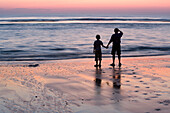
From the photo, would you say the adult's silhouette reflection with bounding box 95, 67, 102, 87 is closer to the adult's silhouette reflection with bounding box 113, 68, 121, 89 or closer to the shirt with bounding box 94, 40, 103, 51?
the adult's silhouette reflection with bounding box 113, 68, 121, 89

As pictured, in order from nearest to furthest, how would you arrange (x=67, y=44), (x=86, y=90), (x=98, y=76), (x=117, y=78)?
(x=86, y=90), (x=117, y=78), (x=98, y=76), (x=67, y=44)

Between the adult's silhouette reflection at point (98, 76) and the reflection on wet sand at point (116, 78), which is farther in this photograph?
the adult's silhouette reflection at point (98, 76)

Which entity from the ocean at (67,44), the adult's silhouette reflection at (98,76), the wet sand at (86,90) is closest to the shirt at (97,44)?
the adult's silhouette reflection at (98,76)

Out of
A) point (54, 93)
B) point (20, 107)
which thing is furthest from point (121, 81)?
point (20, 107)

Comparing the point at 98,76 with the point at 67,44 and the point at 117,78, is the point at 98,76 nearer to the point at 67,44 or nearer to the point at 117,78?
the point at 117,78

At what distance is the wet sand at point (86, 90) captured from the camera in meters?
5.07

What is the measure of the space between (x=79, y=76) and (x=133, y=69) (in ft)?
8.41

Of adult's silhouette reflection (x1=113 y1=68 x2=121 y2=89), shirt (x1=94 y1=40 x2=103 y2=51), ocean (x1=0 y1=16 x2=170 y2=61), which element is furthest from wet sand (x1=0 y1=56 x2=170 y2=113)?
ocean (x1=0 y1=16 x2=170 y2=61)

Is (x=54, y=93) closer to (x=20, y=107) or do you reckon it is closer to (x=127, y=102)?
(x=20, y=107)

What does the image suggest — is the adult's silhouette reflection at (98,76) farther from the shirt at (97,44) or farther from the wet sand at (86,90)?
the shirt at (97,44)

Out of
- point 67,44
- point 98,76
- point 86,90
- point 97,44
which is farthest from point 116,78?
point 67,44

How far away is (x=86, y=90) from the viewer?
256 inches

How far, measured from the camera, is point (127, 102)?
5441 mm

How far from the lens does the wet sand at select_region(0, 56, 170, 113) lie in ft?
16.6
